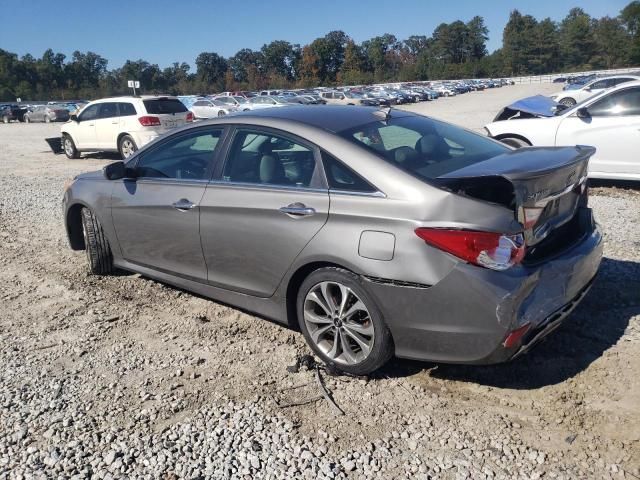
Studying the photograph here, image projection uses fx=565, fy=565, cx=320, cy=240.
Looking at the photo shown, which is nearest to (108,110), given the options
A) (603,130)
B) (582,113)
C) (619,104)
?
(582,113)

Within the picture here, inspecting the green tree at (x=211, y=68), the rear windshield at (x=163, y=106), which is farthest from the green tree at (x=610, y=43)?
the rear windshield at (x=163, y=106)

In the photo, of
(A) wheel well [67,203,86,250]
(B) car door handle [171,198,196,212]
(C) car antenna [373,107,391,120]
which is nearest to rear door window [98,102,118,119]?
(A) wheel well [67,203,86,250]

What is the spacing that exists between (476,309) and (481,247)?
1.03ft

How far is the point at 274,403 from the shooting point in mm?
3242

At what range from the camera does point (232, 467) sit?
2725 mm

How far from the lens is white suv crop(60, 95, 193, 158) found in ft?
46.4

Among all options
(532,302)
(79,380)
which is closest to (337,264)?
(532,302)

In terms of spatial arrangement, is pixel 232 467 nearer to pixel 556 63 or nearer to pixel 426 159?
pixel 426 159

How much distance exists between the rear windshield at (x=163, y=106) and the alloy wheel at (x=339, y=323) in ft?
39.7

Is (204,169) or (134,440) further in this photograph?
(204,169)

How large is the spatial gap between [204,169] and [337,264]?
146 cm

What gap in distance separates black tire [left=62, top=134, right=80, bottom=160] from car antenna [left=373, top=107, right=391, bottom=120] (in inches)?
541

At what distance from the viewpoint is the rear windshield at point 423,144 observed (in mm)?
3387

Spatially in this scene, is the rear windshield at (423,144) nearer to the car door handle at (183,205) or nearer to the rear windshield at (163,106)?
the car door handle at (183,205)
